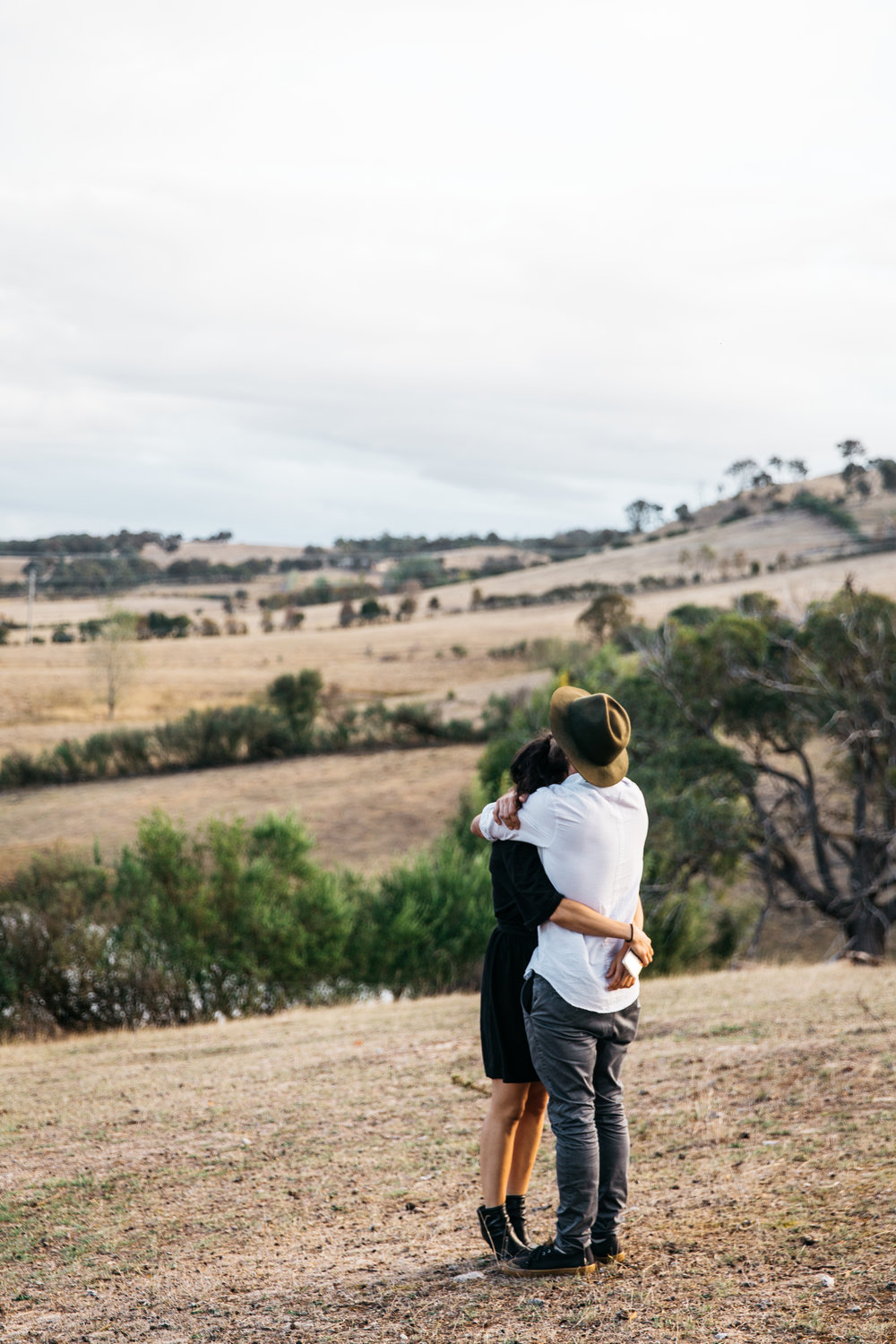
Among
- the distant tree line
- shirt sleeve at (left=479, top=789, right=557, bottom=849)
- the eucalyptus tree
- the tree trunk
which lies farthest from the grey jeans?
the distant tree line

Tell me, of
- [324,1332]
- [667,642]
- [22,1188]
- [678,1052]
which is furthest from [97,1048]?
[667,642]

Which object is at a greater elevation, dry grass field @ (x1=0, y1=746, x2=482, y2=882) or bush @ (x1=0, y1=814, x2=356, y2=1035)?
bush @ (x1=0, y1=814, x2=356, y2=1035)

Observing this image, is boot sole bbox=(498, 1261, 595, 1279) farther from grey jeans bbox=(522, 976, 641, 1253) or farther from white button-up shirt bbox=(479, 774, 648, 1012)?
white button-up shirt bbox=(479, 774, 648, 1012)

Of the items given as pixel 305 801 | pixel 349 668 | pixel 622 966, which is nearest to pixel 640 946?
pixel 622 966

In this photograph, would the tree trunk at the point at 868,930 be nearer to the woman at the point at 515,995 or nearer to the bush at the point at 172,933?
the bush at the point at 172,933

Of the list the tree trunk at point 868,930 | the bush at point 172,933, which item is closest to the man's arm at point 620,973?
the bush at point 172,933


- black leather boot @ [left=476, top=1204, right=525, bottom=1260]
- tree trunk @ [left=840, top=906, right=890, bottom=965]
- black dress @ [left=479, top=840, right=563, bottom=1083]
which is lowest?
tree trunk @ [left=840, top=906, right=890, bottom=965]

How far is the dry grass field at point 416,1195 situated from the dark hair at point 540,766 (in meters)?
1.54

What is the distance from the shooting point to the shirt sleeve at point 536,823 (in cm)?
331

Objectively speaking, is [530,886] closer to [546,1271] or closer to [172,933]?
[546,1271]

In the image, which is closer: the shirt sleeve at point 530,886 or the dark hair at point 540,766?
the shirt sleeve at point 530,886

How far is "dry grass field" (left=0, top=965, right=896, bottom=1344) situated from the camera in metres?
3.39

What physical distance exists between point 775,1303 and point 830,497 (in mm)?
108697

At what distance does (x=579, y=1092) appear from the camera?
3365mm
